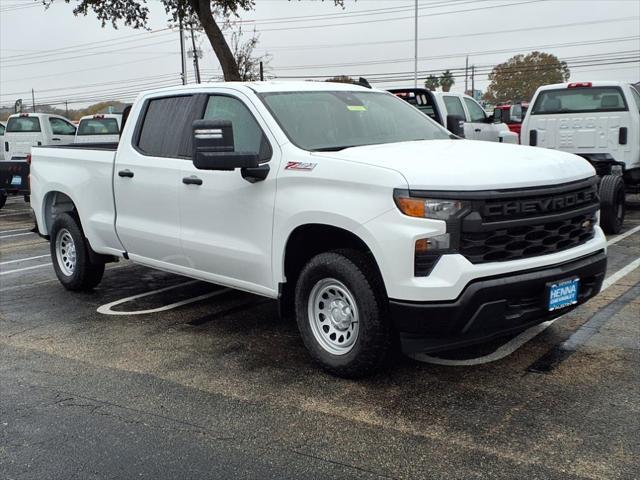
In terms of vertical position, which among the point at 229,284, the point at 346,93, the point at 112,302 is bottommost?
the point at 112,302

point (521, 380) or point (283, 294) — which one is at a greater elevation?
point (283, 294)

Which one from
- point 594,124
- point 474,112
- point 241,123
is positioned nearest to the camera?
point 241,123

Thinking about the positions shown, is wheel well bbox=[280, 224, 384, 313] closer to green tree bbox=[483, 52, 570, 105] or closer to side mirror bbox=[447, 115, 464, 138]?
side mirror bbox=[447, 115, 464, 138]

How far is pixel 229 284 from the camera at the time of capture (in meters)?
5.24

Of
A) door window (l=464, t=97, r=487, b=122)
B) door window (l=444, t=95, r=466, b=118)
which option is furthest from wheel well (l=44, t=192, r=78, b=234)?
door window (l=464, t=97, r=487, b=122)

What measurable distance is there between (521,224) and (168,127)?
10.4 feet

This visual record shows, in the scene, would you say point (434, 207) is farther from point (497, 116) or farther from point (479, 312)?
point (497, 116)

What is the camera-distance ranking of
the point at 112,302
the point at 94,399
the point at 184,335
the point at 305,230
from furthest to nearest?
the point at 112,302 → the point at 184,335 → the point at 305,230 → the point at 94,399

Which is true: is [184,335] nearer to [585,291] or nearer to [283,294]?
[283,294]

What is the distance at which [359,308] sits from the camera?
4.20 m

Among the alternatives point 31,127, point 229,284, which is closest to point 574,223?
point 229,284

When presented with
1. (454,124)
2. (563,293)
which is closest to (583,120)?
(454,124)

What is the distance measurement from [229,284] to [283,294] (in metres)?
0.64

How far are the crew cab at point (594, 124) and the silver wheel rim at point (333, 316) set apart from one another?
273 inches
